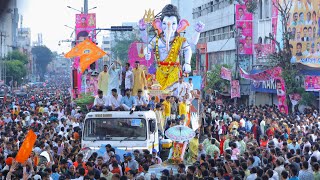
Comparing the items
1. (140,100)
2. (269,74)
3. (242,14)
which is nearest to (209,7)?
(242,14)

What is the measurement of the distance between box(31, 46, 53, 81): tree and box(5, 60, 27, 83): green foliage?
249 ft

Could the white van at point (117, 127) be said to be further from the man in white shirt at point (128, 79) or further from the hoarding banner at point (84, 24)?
the hoarding banner at point (84, 24)

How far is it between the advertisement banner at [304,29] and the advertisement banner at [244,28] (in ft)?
25.0

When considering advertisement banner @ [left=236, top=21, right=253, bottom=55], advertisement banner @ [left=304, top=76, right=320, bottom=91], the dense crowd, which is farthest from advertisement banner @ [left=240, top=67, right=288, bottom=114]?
advertisement banner @ [left=236, top=21, right=253, bottom=55]

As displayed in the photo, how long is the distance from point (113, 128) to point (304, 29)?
25455mm

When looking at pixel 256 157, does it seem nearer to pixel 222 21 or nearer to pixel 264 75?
pixel 264 75

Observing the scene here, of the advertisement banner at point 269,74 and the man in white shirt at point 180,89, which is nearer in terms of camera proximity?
the man in white shirt at point 180,89

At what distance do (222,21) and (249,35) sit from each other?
12.9 m

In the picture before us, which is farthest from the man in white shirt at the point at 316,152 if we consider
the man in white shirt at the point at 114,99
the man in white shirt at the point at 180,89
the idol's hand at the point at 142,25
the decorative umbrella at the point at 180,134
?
the idol's hand at the point at 142,25

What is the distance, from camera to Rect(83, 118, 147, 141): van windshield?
14.7m

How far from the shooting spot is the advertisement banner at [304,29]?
1460 inches

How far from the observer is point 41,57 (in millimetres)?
167250

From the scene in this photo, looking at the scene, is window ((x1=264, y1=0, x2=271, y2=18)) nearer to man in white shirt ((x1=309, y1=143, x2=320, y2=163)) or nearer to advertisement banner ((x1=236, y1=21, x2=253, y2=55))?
advertisement banner ((x1=236, y1=21, x2=253, y2=55))

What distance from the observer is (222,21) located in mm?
60781
